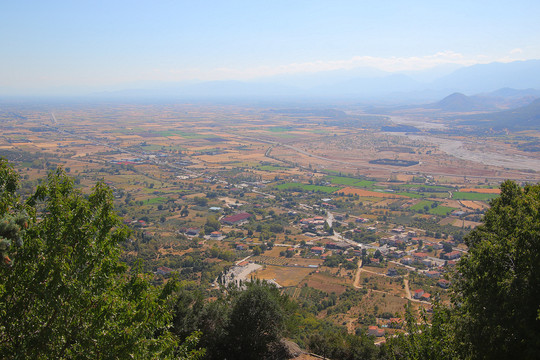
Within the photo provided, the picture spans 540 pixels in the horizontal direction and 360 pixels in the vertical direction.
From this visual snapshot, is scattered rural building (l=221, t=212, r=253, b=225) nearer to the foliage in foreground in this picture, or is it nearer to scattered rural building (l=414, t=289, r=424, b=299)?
scattered rural building (l=414, t=289, r=424, b=299)

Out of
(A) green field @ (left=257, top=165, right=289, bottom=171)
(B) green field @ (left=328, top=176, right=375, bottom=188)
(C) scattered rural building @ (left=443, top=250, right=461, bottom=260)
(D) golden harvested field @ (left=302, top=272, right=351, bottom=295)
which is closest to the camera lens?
(D) golden harvested field @ (left=302, top=272, right=351, bottom=295)

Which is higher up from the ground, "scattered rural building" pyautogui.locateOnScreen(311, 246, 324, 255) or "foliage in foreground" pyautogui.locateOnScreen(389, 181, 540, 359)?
"foliage in foreground" pyautogui.locateOnScreen(389, 181, 540, 359)

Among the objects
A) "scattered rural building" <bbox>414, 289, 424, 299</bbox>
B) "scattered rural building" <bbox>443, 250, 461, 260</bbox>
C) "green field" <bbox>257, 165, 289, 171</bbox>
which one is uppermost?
"green field" <bbox>257, 165, 289, 171</bbox>

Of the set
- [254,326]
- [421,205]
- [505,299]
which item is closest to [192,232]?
[254,326]

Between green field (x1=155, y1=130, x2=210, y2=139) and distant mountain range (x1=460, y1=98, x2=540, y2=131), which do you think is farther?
distant mountain range (x1=460, y1=98, x2=540, y2=131)

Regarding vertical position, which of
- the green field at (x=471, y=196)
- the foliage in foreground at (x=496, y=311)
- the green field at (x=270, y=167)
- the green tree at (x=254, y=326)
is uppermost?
the foliage in foreground at (x=496, y=311)

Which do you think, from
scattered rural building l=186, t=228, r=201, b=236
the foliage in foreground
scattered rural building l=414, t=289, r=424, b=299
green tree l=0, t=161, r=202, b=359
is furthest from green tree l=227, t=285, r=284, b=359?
scattered rural building l=186, t=228, r=201, b=236

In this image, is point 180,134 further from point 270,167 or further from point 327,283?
point 327,283

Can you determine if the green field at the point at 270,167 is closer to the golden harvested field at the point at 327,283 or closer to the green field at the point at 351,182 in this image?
the green field at the point at 351,182

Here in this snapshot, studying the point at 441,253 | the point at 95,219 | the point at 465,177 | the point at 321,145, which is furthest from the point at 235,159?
the point at 95,219

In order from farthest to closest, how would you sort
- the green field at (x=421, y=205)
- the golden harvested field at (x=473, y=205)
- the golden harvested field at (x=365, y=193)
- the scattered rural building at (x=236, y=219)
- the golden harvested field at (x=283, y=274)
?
the golden harvested field at (x=365, y=193)
the green field at (x=421, y=205)
the golden harvested field at (x=473, y=205)
the scattered rural building at (x=236, y=219)
the golden harvested field at (x=283, y=274)

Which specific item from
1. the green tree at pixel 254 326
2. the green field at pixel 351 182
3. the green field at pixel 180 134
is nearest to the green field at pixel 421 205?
the green field at pixel 351 182
